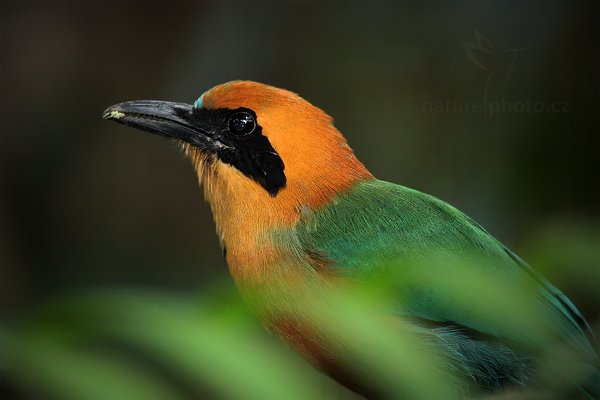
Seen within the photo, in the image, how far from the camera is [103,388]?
0.85 m

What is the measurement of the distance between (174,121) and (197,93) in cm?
319

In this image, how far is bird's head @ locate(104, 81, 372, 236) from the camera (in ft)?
9.49

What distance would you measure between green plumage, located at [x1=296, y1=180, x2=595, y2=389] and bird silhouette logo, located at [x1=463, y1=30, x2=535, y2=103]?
2755 millimetres

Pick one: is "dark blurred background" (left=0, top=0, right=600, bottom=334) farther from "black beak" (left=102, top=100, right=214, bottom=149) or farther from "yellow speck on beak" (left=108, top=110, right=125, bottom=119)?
"yellow speck on beak" (left=108, top=110, right=125, bottom=119)

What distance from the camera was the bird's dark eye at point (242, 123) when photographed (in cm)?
297

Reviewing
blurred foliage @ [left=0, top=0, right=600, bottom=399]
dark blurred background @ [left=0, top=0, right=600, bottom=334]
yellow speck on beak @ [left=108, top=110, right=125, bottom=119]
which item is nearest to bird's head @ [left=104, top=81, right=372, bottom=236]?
yellow speck on beak @ [left=108, top=110, right=125, bottom=119]

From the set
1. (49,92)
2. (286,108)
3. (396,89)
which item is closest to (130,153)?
(49,92)

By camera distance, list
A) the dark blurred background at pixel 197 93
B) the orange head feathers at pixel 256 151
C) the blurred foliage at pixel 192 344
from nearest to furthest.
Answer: the blurred foliage at pixel 192 344
the orange head feathers at pixel 256 151
the dark blurred background at pixel 197 93

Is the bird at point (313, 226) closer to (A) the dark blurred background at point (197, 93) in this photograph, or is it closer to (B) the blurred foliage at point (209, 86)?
(B) the blurred foliage at point (209, 86)

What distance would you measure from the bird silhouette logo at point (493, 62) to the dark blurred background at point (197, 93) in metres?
0.01

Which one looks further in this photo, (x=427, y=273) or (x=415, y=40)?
(x=415, y=40)

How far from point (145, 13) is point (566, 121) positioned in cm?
348

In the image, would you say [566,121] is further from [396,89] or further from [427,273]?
[427,273]

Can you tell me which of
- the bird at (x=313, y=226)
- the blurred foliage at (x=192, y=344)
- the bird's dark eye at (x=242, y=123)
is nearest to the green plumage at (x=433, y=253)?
the bird at (x=313, y=226)
